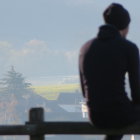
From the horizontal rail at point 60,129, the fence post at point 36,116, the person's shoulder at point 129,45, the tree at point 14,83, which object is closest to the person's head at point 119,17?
the person's shoulder at point 129,45

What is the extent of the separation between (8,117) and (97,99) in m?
158

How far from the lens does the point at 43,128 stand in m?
8.48

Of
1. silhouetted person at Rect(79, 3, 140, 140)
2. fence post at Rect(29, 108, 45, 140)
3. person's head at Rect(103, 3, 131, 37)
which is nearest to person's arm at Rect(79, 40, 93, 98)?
silhouetted person at Rect(79, 3, 140, 140)

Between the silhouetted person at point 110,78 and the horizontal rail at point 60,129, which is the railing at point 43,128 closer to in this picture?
the horizontal rail at point 60,129

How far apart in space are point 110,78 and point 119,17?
1.93 ft

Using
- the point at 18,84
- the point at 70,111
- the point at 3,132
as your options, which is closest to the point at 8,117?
the point at 70,111

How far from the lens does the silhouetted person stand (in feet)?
24.0

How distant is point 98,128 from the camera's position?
7551mm

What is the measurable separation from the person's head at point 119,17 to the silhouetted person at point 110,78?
0.16 feet

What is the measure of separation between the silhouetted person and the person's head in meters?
0.05

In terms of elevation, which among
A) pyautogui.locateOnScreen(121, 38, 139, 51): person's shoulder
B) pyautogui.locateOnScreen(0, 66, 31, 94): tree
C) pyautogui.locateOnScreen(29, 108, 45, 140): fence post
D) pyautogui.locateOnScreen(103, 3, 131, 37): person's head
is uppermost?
pyautogui.locateOnScreen(0, 66, 31, 94): tree

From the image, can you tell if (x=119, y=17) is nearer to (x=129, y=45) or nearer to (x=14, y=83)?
(x=129, y=45)

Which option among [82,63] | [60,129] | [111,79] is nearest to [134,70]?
[111,79]

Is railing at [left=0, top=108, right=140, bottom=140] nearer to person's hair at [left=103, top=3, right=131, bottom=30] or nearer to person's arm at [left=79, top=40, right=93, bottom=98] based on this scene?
person's arm at [left=79, top=40, right=93, bottom=98]
